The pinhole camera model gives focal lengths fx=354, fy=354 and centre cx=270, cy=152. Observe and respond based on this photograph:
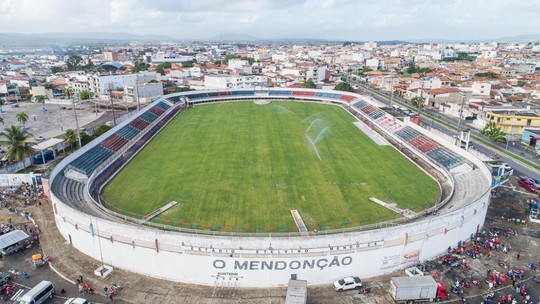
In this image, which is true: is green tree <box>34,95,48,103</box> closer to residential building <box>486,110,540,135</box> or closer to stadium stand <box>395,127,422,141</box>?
stadium stand <box>395,127,422,141</box>

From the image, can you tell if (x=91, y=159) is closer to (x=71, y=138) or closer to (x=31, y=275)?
(x=71, y=138)

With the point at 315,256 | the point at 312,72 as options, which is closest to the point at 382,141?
the point at 315,256

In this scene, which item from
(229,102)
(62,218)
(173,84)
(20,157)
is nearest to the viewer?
(62,218)

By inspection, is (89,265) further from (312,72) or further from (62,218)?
(312,72)

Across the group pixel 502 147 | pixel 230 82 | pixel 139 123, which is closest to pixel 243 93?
pixel 230 82

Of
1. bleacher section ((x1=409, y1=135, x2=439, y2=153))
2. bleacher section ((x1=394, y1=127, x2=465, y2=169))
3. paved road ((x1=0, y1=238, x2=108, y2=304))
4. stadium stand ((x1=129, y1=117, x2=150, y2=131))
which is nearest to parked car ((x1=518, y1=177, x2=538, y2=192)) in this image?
bleacher section ((x1=394, y1=127, x2=465, y2=169))

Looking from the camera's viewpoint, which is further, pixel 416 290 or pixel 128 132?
pixel 128 132
